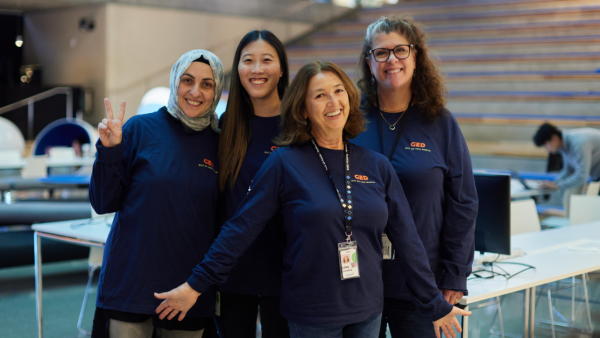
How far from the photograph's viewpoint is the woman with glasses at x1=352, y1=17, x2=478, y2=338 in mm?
1791

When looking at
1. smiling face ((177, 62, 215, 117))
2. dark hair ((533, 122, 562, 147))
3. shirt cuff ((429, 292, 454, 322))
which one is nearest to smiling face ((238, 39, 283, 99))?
smiling face ((177, 62, 215, 117))

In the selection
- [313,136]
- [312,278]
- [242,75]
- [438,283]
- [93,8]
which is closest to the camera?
[312,278]

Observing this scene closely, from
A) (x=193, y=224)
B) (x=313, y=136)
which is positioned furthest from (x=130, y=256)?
(x=313, y=136)

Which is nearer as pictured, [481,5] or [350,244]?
[350,244]

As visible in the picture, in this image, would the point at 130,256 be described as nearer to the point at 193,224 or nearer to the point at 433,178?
the point at 193,224

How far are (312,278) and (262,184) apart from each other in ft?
1.03

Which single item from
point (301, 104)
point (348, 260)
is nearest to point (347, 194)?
point (348, 260)

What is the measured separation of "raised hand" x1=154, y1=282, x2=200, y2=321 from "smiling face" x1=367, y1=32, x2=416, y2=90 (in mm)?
954

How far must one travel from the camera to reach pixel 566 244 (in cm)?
322

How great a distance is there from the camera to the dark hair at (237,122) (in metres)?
1.87

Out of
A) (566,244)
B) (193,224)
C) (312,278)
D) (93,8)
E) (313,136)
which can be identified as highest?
(93,8)

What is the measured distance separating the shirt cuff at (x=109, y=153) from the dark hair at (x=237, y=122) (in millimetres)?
346

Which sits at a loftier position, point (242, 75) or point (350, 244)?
point (242, 75)

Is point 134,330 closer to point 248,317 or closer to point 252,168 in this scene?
point 248,317
